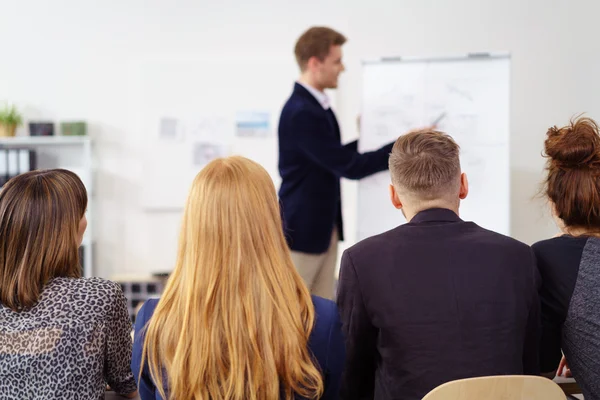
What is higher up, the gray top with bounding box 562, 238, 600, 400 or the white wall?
the white wall

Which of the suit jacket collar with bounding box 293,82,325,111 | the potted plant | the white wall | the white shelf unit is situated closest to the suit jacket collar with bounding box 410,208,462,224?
the suit jacket collar with bounding box 293,82,325,111

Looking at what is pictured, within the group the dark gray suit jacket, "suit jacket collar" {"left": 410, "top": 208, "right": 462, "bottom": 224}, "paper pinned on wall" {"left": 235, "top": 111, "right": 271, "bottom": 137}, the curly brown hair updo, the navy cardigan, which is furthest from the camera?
"paper pinned on wall" {"left": 235, "top": 111, "right": 271, "bottom": 137}

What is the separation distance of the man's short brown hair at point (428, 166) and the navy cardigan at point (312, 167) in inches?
52.6

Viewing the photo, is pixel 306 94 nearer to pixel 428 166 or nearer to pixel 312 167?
pixel 312 167

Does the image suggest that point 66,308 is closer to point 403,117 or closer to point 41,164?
point 403,117

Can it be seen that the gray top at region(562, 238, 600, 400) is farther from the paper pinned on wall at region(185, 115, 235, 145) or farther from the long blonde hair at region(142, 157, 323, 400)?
the paper pinned on wall at region(185, 115, 235, 145)

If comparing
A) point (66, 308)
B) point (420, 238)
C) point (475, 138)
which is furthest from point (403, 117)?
point (66, 308)

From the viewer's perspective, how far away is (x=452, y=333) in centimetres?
128

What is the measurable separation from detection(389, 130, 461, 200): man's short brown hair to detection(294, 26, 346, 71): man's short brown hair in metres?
1.54

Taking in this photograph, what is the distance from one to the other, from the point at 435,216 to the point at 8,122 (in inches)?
144

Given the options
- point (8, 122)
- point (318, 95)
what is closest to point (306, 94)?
point (318, 95)

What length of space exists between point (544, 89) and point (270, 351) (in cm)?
358

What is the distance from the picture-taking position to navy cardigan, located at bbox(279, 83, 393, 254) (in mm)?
2822

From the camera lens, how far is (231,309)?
1.13m
